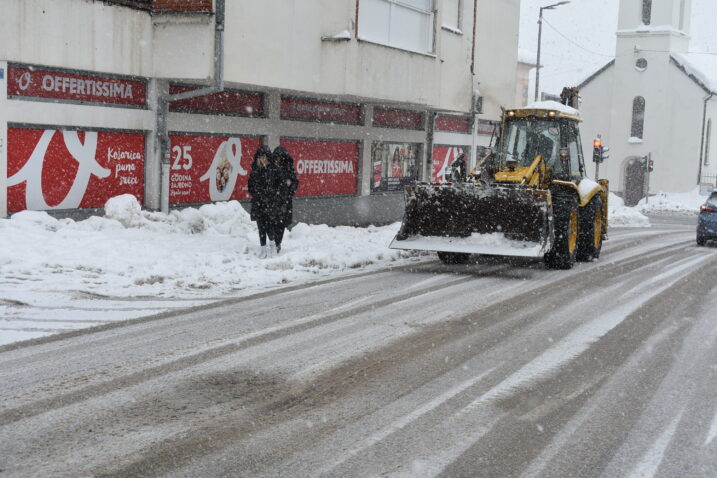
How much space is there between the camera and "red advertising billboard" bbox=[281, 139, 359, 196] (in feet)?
68.8

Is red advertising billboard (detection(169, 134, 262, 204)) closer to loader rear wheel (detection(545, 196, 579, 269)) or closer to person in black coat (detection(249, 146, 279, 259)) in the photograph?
person in black coat (detection(249, 146, 279, 259))

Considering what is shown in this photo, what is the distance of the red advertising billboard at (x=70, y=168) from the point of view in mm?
13969

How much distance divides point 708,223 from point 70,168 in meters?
14.8

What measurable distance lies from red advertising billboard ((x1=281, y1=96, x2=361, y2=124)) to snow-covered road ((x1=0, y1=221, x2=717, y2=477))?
34.8 feet

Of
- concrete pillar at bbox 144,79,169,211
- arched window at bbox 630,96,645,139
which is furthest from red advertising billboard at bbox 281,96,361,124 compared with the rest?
arched window at bbox 630,96,645,139

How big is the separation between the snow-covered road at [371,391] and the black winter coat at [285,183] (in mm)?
3841

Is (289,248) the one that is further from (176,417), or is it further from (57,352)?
(176,417)

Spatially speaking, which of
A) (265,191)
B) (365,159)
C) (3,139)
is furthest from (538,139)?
(3,139)

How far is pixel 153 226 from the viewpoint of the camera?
49.7ft

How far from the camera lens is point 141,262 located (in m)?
11.9

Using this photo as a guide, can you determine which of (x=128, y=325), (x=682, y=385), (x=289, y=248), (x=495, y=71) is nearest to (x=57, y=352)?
(x=128, y=325)

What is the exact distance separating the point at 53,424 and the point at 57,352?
2002mm

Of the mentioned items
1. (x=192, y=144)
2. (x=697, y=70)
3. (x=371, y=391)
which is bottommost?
(x=371, y=391)

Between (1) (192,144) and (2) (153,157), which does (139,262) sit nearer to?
(2) (153,157)
